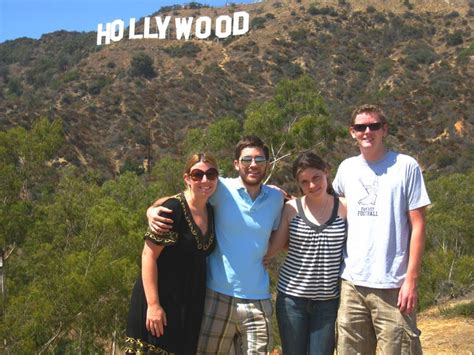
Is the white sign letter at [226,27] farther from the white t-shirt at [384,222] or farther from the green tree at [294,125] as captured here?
the white t-shirt at [384,222]

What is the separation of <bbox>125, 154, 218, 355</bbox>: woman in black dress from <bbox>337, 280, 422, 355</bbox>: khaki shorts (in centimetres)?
75

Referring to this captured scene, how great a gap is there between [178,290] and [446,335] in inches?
252

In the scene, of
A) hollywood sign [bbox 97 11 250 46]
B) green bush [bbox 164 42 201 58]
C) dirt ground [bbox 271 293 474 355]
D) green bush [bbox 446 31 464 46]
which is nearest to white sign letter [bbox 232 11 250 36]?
hollywood sign [bbox 97 11 250 46]

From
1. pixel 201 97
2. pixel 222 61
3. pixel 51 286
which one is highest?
pixel 222 61

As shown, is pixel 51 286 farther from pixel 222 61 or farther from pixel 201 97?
pixel 222 61

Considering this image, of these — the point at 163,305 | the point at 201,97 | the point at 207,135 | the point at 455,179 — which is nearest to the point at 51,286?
the point at 207,135

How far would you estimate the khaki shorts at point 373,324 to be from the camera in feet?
9.53

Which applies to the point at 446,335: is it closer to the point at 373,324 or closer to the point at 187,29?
the point at 373,324

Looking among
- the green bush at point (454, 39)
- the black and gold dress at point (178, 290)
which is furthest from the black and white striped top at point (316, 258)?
the green bush at point (454, 39)

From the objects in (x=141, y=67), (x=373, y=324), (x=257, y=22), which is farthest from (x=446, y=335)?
(x=257, y=22)

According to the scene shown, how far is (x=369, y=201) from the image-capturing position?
293 cm

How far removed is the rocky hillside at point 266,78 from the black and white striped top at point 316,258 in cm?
2921

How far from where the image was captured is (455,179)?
Result: 76.7ft

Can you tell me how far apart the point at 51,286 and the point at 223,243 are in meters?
8.77
